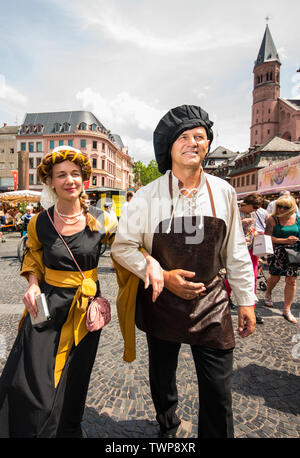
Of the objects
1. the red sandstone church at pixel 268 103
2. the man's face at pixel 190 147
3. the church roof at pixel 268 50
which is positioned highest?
the church roof at pixel 268 50

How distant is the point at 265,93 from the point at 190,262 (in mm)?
75328

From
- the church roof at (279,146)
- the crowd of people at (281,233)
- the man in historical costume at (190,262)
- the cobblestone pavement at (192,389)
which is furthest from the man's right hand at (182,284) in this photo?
the church roof at (279,146)

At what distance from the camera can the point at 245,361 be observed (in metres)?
2.91

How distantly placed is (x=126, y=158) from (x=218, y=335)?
7567 cm

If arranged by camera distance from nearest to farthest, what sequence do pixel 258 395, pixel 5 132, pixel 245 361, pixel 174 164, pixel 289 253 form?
pixel 174 164, pixel 258 395, pixel 245 361, pixel 289 253, pixel 5 132

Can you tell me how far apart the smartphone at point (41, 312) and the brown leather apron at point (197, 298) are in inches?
25.9

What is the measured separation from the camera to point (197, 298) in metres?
1.49

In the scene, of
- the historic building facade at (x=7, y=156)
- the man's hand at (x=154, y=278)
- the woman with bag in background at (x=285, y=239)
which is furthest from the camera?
the historic building facade at (x=7, y=156)

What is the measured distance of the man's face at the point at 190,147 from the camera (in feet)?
4.97

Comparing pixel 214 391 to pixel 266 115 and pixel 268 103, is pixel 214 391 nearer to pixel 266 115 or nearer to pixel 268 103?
pixel 266 115

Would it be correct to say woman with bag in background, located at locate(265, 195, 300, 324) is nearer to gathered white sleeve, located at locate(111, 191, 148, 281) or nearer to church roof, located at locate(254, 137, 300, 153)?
gathered white sleeve, located at locate(111, 191, 148, 281)

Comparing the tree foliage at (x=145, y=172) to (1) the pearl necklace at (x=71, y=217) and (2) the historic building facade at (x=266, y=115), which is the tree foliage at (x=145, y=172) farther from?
(1) the pearl necklace at (x=71, y=217)
